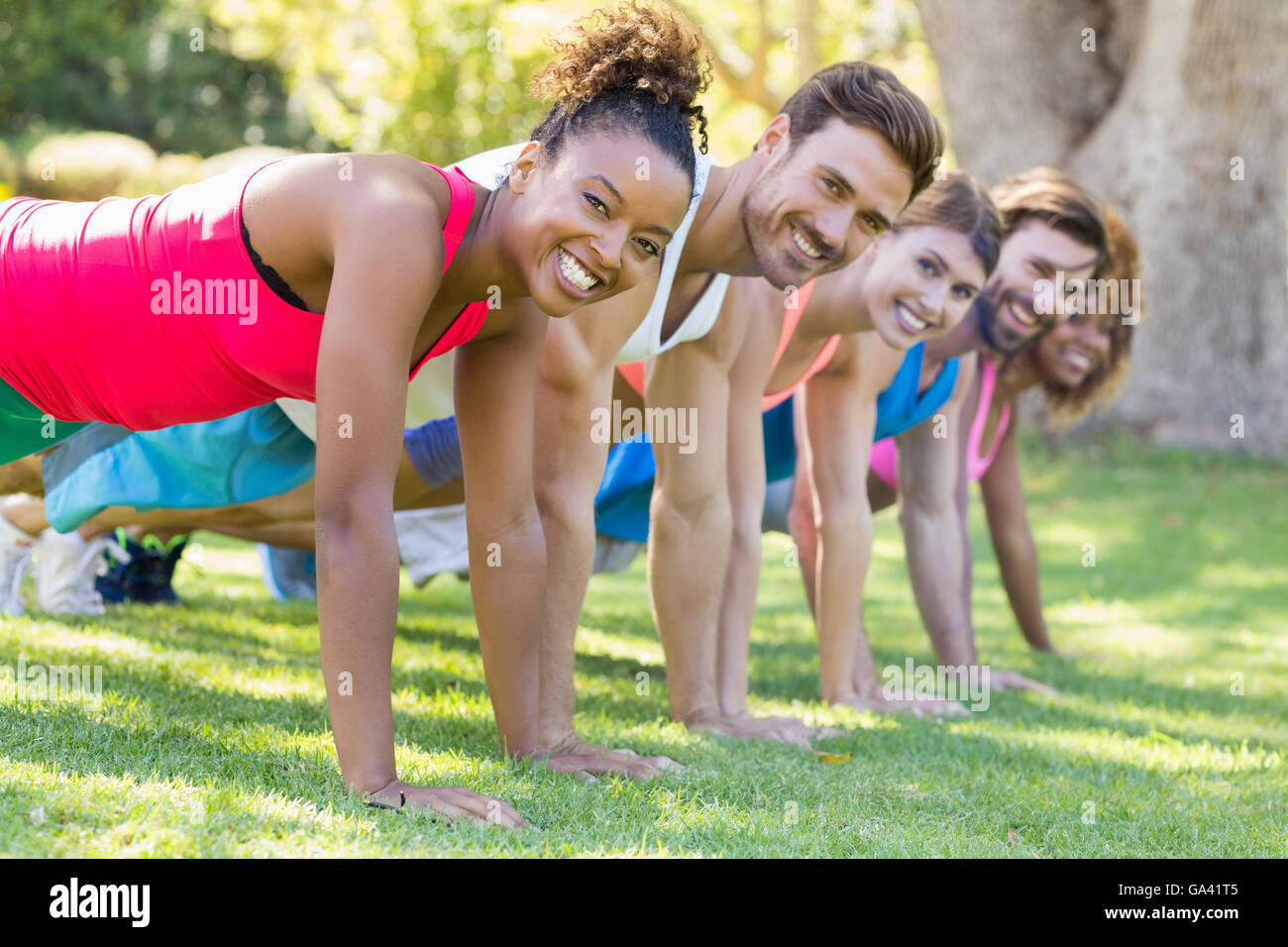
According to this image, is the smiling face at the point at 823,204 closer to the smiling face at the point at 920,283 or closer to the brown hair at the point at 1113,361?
the smiling face at the point at 920,283

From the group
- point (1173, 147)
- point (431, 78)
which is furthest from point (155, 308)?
point (431, 78)

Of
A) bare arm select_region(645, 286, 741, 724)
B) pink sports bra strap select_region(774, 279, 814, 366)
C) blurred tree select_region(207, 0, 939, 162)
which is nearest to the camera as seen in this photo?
bare arm select_region(645, 286, 741, 724)

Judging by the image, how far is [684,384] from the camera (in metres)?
4.11

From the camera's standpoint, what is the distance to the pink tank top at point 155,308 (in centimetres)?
300

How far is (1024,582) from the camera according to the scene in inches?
253

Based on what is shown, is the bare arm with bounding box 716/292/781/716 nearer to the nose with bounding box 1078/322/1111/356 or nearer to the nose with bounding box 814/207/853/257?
the nose with bounding box 814/207/853/257

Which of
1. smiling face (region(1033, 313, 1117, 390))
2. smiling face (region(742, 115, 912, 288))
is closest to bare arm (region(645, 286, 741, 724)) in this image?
smiling face (region(742, 115, 912, 288))

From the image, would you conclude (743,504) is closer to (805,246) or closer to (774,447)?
(805,246)

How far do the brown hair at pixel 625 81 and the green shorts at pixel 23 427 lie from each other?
5.02 ft

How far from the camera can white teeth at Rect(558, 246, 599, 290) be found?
117 inches

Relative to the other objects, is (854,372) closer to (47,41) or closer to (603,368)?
(603,368)

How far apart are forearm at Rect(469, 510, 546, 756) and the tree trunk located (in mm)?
9505

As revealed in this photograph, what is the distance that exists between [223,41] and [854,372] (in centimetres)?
2919
